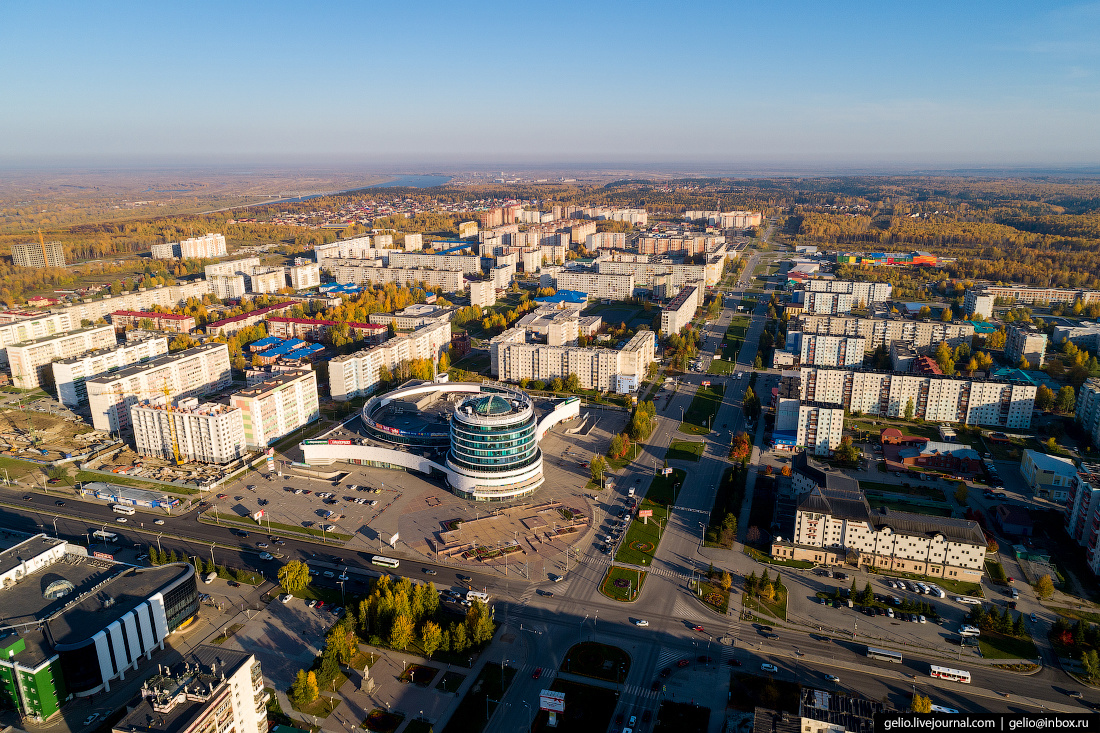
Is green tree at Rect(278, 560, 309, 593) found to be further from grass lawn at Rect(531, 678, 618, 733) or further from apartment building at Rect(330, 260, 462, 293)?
apartment building at Rect(330, 260, 462, 293)

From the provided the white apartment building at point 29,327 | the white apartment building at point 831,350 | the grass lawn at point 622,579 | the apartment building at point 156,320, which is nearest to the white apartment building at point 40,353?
the white apartment building at point 29,327

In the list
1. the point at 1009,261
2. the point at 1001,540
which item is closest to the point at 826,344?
the point at 1001,540

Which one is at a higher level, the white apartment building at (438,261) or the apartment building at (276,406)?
the white apartment building at (438,261)

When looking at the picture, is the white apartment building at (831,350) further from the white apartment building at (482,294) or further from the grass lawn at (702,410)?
the white apartment building at (482,294)

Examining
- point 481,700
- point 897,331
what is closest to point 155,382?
point 481,700

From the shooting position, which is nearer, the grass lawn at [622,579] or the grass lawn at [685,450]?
the grass lawn at [622,579]

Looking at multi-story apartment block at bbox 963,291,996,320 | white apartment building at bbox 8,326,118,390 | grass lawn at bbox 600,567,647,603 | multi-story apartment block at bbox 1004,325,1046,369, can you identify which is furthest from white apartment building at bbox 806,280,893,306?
white apartment building at bbox 8,326,118,390
